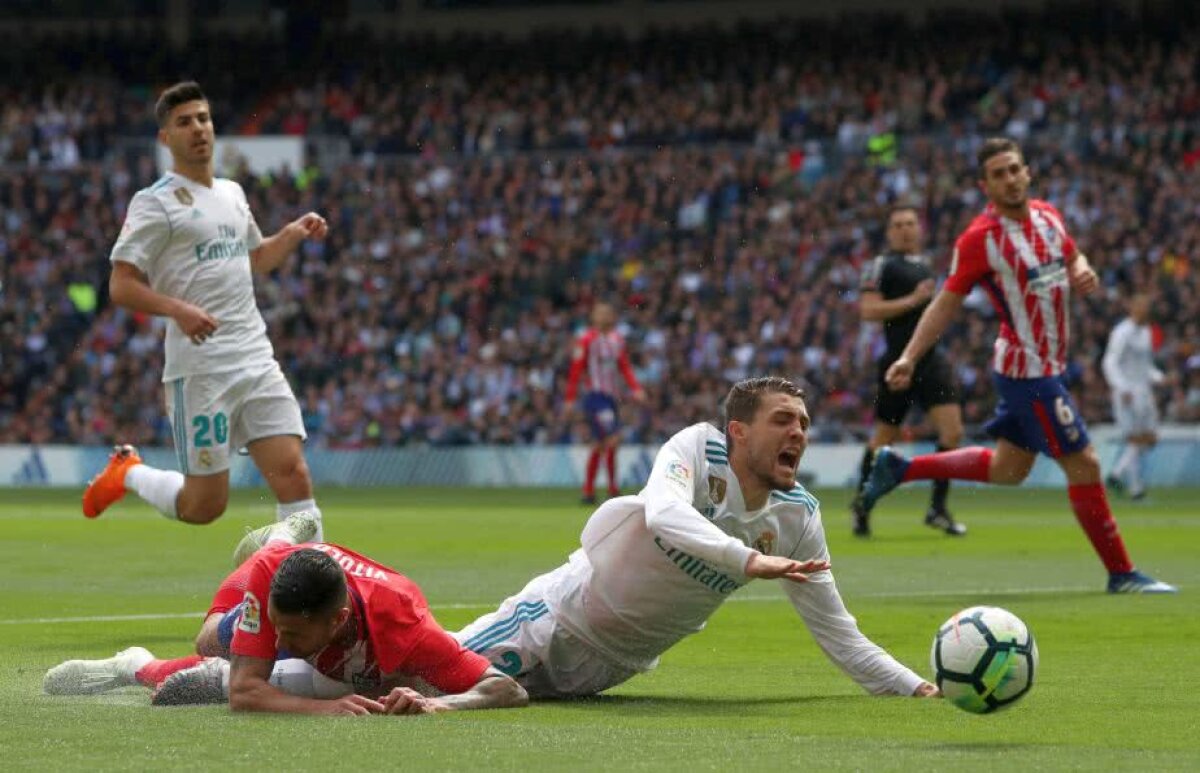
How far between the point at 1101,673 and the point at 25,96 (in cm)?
3829

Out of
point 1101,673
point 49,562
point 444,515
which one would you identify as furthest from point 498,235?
point 1101,673

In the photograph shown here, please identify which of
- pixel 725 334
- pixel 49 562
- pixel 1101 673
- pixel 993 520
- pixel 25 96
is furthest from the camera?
pixel 25 96

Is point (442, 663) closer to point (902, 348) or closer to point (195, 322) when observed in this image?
point (195, 322)

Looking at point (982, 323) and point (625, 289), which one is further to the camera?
point (625, 289)

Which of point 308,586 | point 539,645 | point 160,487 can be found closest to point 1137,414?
point 160,487

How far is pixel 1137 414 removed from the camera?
24.2 meters

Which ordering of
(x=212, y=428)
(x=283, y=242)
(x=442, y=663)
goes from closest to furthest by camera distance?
(x=442, y=663), (x=212, y=428), (x=283, y=242)

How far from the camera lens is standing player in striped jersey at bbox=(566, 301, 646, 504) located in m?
24.4

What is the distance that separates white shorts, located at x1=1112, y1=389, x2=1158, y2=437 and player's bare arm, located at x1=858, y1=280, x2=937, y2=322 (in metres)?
8.44

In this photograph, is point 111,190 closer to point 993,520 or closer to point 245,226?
point 993,520

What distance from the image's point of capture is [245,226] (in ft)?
34.3

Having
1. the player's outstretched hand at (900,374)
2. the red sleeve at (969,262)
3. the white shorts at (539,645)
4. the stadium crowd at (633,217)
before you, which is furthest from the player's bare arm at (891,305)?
the stadium crowd at (633,217)

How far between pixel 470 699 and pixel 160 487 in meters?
4.34

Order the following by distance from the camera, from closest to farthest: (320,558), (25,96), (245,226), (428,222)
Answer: (320,558) → (245,226) → (428,222) → (25,96)
